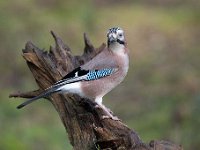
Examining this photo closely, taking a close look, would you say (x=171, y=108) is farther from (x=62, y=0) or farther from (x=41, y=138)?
(x=62, y=0)

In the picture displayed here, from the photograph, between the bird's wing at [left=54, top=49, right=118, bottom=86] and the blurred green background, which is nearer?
the bird's wing at [left=54, top=49, right=118, bottom=86]

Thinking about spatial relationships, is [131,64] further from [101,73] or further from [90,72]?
[90,72]

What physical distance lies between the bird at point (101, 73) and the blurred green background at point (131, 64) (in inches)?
84.4

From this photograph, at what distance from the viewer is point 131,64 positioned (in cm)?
Answer: 1088

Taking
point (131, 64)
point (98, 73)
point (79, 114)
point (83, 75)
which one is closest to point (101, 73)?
point (98, 73)

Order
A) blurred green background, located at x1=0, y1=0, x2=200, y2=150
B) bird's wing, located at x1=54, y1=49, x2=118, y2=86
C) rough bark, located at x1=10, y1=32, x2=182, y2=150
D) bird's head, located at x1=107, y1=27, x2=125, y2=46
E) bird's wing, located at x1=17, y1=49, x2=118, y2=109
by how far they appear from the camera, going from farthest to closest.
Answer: blurred green background, located at x1=0, y1=0, x2=200, y2=150 < bird's head, located at x1=107, y1=27, x2=125, y2=46 < bird's wing, located at x1=54, y1=49, x2=118, y2=86 < bird's wing, located at x1=17, y1=49, x2=118, y2=109 < rough bark, located at x1=10, y1=32, x2=182, y2=150

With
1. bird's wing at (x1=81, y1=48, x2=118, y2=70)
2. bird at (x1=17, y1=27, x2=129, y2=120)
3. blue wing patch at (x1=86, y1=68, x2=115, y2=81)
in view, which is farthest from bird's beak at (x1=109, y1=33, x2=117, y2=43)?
blue wing patch at (x1=86, y1=68, x2=115, y2=81)

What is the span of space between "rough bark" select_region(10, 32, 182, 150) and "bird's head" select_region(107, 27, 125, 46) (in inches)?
14.0

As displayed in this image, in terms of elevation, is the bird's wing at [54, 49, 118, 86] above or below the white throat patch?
below

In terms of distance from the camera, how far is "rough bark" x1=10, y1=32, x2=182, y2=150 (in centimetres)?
541

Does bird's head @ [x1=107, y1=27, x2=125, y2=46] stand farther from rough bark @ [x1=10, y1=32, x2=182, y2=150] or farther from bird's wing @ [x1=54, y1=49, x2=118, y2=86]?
rough bark @ [x1=10, y1=32, x2=182, y2=150]

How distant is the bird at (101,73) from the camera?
6168mm

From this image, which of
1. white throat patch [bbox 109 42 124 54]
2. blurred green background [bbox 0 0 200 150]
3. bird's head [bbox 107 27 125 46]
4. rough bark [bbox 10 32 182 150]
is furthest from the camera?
blurred green background [bbox 0 0 200 150]

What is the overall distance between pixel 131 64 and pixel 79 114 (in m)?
4.96
